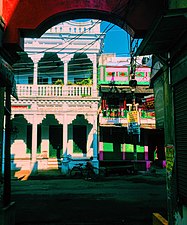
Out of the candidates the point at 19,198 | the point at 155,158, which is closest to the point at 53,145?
the point at 155,158

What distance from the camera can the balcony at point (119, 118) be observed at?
21.6 m

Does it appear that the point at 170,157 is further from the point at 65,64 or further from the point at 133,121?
the point at 65,64

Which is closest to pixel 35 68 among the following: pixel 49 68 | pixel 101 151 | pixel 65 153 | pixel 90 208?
pixel 49 68

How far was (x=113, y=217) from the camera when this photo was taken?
778 cm

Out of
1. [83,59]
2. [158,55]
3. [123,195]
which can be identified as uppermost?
[83,59]

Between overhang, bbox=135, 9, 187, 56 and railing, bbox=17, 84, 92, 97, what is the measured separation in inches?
604

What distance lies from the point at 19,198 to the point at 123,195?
400 centimetres

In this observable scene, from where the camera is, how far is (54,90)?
2100 cm

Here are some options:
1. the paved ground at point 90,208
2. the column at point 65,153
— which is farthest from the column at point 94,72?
the paved ground at point 90,208

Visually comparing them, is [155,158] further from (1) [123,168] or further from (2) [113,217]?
(2) [113,217]

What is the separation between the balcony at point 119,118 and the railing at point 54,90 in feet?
6.85

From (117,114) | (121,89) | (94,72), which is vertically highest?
(94,72)

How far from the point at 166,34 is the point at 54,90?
16609 mm

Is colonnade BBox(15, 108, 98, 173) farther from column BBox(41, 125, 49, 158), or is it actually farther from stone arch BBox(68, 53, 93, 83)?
stone arch BBox(68, 53, 93, 83)
